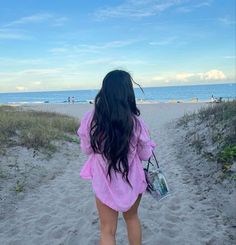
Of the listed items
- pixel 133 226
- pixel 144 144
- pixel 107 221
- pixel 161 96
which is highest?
pixel 144 144

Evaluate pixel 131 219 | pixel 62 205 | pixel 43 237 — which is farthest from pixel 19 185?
pixel 131 219

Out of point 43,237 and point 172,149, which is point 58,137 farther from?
point 43,237

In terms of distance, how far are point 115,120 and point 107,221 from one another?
1.03m

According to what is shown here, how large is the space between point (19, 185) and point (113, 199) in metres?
5.19

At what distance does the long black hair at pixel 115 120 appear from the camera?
3.77m

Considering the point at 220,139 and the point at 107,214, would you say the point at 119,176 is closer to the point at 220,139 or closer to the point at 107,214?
the point at 107,214

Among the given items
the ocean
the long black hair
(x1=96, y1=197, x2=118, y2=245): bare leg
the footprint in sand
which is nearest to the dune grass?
→ the footprint in sand

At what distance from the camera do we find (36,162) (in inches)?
412

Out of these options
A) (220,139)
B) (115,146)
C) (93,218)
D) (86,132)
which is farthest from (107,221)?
(220,139)

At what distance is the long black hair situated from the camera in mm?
3766

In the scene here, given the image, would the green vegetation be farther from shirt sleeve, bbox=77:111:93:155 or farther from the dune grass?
shirt sleeve, bbox=77:111:93:155

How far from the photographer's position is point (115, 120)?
3.76 meters

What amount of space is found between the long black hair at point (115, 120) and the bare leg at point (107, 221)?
1.30ft

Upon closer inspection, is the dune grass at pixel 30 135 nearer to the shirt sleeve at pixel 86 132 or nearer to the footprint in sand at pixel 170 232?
the footprint in sand at pixel 170 232
